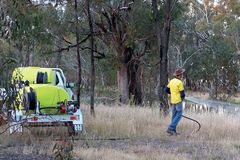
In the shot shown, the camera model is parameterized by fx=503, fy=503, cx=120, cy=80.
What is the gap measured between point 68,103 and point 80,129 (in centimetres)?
70

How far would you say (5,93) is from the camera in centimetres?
676

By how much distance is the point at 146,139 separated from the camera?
12.1 meters

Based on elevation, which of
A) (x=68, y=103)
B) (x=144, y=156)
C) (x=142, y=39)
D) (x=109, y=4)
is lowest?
(x=144, y=156)

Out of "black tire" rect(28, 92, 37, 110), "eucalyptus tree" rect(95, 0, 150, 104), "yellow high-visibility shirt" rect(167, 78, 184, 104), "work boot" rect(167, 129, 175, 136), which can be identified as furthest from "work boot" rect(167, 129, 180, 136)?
"eucalyptus tree" rect(95, 0, 150, 104)

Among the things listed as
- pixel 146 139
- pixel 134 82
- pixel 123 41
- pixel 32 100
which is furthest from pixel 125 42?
pixel 32 100

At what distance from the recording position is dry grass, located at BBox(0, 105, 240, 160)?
31.0ft

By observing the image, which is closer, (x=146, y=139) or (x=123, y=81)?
(x=146, y=139)

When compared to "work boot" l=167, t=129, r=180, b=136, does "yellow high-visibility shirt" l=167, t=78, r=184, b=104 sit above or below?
above

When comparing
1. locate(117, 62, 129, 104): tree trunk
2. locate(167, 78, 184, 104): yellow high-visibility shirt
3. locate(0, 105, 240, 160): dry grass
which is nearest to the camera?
locate(0, 105, 240, 160): dry grass

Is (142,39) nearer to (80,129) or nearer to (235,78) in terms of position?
(80,129)

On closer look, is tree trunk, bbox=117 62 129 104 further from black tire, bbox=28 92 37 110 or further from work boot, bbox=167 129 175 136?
black tire, bbox=28 92 37 110

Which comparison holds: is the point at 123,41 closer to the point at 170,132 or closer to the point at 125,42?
the point at 125,42

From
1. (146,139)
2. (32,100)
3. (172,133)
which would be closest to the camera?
(32,100)

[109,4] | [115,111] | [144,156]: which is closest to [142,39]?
[109,4]
